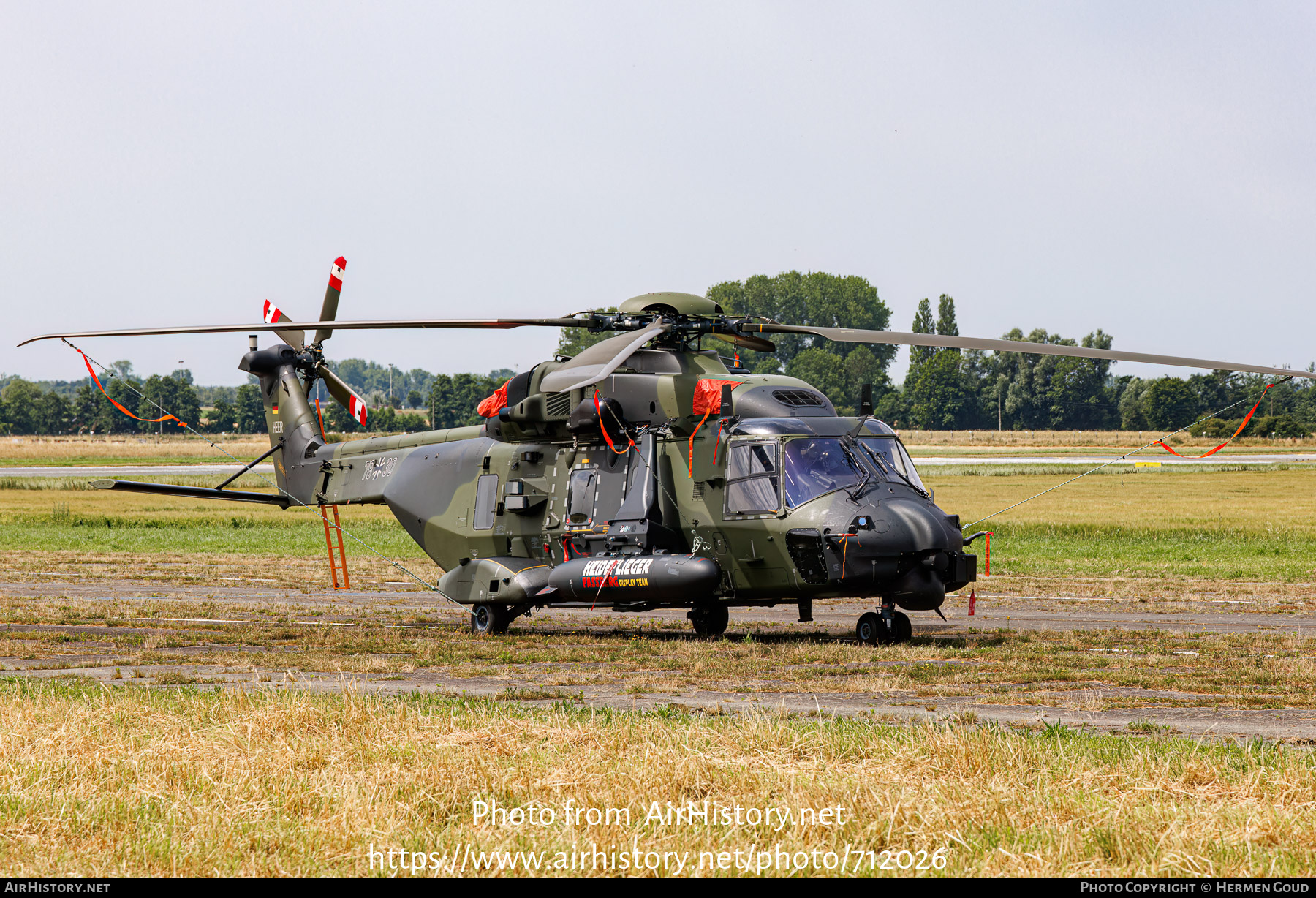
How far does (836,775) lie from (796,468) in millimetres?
8527

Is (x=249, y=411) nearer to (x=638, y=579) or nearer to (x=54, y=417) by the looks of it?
(x=54, y=417)

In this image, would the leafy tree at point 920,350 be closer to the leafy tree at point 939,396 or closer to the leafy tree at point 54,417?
the leafy tree at point 939,396

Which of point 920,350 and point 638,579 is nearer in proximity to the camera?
point 638,579

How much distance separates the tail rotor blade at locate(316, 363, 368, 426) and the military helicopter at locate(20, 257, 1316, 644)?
2113 mm

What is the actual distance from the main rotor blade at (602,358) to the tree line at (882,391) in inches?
1889

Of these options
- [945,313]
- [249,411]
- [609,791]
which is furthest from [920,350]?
[609,791]

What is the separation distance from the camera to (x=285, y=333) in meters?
23.9

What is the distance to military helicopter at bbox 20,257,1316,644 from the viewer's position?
51.6 feet

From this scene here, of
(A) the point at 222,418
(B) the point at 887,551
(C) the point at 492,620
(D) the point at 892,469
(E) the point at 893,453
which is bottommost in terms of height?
(C) the point at 492,620

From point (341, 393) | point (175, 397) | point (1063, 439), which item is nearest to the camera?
point (341, 393)

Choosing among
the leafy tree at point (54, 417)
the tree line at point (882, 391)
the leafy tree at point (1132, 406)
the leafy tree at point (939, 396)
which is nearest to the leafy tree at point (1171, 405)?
the tree line at point (882, 391)

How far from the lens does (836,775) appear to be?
7953mm

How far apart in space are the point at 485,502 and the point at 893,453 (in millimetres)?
6567
